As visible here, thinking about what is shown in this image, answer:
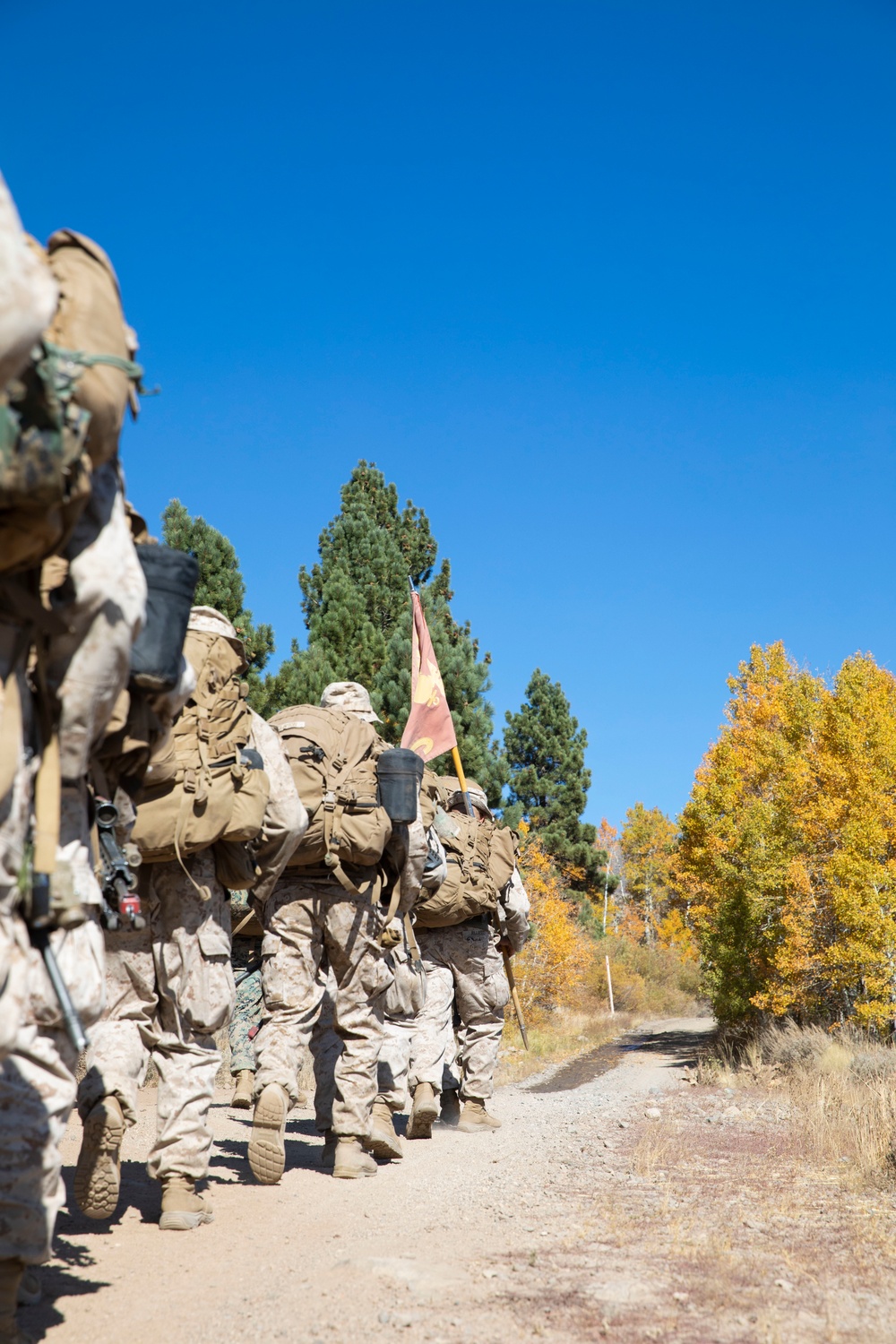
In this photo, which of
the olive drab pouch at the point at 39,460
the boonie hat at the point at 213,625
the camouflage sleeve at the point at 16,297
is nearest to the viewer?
the camouflage sleeve at the point at 16,297

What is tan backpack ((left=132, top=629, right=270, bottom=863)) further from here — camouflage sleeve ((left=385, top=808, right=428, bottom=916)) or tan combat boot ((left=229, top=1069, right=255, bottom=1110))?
tan combat boot ((left=229, top=1069, right=255, bottom=1110))

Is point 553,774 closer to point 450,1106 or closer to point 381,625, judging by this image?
point 381,625

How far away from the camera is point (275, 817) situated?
537 cm

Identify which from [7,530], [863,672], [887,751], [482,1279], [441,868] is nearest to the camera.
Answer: [7,530]

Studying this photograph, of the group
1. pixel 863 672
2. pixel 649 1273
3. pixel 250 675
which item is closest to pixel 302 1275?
pixel 649 1273

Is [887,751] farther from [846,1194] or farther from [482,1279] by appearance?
[482,1279]

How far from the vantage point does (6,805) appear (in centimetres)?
262

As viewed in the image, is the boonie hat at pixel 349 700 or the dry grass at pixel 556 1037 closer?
the boonie hat at pixel 349 700

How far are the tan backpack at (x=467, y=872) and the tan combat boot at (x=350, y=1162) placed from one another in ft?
7.15

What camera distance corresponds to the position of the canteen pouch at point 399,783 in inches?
256

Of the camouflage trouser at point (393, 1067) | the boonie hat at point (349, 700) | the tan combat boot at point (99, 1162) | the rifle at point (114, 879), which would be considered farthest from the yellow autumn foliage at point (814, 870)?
the rifle at point (114, 879)

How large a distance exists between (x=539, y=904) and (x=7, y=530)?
29750mm

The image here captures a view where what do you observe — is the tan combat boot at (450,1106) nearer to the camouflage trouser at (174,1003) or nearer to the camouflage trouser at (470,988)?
the camouflage trouser at (470,988)

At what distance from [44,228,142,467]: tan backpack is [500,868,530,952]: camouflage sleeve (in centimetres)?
762
